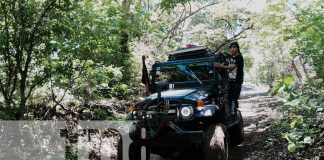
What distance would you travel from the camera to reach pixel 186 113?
5.57 meters

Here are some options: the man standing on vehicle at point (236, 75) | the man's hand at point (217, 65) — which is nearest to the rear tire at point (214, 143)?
the man's hand at point (217, 65)

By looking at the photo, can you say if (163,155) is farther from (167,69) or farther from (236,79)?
(236,79)

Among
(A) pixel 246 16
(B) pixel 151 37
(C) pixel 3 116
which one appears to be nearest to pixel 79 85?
(C) pixel 3 116

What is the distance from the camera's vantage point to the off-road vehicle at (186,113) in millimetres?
5430

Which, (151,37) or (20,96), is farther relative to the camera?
(151,37)

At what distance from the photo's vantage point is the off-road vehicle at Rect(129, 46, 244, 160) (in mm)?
5430

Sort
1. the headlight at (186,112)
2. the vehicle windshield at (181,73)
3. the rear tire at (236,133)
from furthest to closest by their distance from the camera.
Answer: the rear tire at (236,133), the vehicle windshield at (181,73), the headlight at (186,112)

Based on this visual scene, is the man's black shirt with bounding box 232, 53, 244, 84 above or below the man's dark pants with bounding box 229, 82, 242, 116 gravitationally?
above

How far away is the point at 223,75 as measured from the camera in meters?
7.34

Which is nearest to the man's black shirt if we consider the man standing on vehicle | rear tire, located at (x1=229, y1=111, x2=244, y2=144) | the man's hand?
the man standing on vehicle

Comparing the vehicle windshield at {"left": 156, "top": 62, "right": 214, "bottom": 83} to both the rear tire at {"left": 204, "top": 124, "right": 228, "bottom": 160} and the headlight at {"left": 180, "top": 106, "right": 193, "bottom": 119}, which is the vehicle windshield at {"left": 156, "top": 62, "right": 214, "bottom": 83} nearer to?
the headlight at {"left": 180, "top": 106, "right": 193, "bottom": 119}

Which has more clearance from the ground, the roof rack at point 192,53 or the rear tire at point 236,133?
the roof rack at point 192,53

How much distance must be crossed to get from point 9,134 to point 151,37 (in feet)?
36.3

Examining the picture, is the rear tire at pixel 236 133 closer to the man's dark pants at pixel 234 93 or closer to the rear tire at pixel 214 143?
the man's dark pants at pixel 234 93
